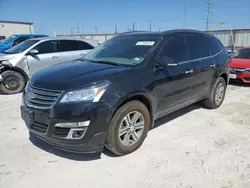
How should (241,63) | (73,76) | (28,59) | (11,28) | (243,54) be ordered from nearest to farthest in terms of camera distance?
(73,76) → (28,59) → (241,63) → (243,54) → (11,28)

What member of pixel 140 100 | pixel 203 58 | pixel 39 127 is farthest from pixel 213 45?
pixel 39 127

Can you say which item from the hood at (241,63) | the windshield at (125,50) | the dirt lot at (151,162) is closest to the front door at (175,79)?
the windshield at (125,50)

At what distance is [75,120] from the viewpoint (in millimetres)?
2518

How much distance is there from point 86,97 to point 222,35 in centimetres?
2022

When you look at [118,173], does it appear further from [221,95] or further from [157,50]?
[221,95]

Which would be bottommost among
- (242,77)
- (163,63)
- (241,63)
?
(242,77)

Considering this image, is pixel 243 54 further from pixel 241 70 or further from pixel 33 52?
pixel 33 52

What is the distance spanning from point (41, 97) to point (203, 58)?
3301 mm

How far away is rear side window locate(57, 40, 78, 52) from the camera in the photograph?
7332 millimetres

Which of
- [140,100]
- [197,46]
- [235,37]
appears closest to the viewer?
[140,100]

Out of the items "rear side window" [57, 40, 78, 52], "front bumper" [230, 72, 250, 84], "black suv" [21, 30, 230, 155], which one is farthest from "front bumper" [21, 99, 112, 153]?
"front bumper" [230, 72, 250, 84]

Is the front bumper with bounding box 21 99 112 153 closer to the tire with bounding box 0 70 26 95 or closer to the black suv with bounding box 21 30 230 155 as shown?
the black suv with bounding box 21 30 230 155

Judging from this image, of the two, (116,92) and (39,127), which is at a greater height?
(116,92)

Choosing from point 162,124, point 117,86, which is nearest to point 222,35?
point 162,124
